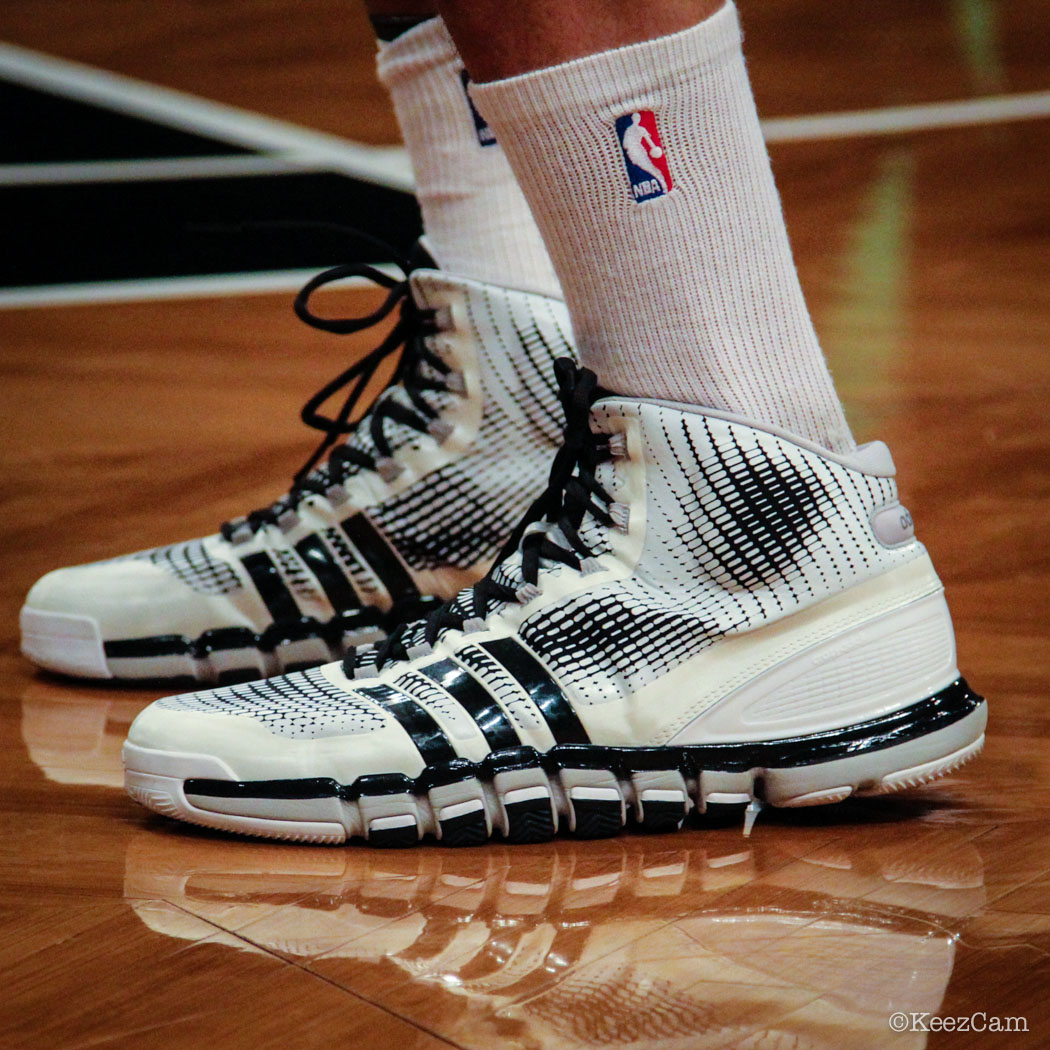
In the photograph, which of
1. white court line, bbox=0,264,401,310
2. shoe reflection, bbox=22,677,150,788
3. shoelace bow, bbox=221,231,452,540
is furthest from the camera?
white court line, bbox=0,264,401,310

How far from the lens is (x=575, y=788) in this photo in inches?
26.3

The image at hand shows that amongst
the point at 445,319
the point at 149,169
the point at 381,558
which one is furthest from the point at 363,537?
the point at 149,169

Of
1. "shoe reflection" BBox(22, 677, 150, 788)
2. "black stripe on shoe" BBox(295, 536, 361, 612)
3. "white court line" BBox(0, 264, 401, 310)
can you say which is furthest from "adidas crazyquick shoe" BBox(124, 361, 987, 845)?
"white court line" BBox(0, 264, 401, 310)

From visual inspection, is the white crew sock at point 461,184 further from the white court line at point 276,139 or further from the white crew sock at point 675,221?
the white court line at point 276,139

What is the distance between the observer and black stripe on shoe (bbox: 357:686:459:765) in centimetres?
67

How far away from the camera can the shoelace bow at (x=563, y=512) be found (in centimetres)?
69

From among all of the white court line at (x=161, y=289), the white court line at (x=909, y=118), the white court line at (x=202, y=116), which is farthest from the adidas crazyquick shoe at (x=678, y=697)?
the white court line at (x=909, y=118)

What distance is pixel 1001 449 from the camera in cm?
119

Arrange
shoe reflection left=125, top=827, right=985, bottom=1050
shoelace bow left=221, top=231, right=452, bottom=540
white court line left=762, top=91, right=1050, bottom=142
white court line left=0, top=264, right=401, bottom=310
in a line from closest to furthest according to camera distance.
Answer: shoe reflection left=125, top=827, right=985, bottom=1050, shoelace bow left=221, top=231, right=452, bottom=540, white court line left=0, top=264, right=401, bottom=310, white court line left=762, top=91, right=1050, bottom=142

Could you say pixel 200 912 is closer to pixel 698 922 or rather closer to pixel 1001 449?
pixel 698 922

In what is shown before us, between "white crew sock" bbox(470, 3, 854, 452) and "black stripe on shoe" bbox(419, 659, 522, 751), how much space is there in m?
0.15

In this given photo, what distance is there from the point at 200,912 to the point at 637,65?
39 centimetres

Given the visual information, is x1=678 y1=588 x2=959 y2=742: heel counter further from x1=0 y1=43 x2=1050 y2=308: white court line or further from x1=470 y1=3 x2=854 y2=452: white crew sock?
x1=0 y1=43 x2=1050 y2=308: white court line

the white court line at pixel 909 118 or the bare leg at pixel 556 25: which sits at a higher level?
the bare leg at pixel 556 25
